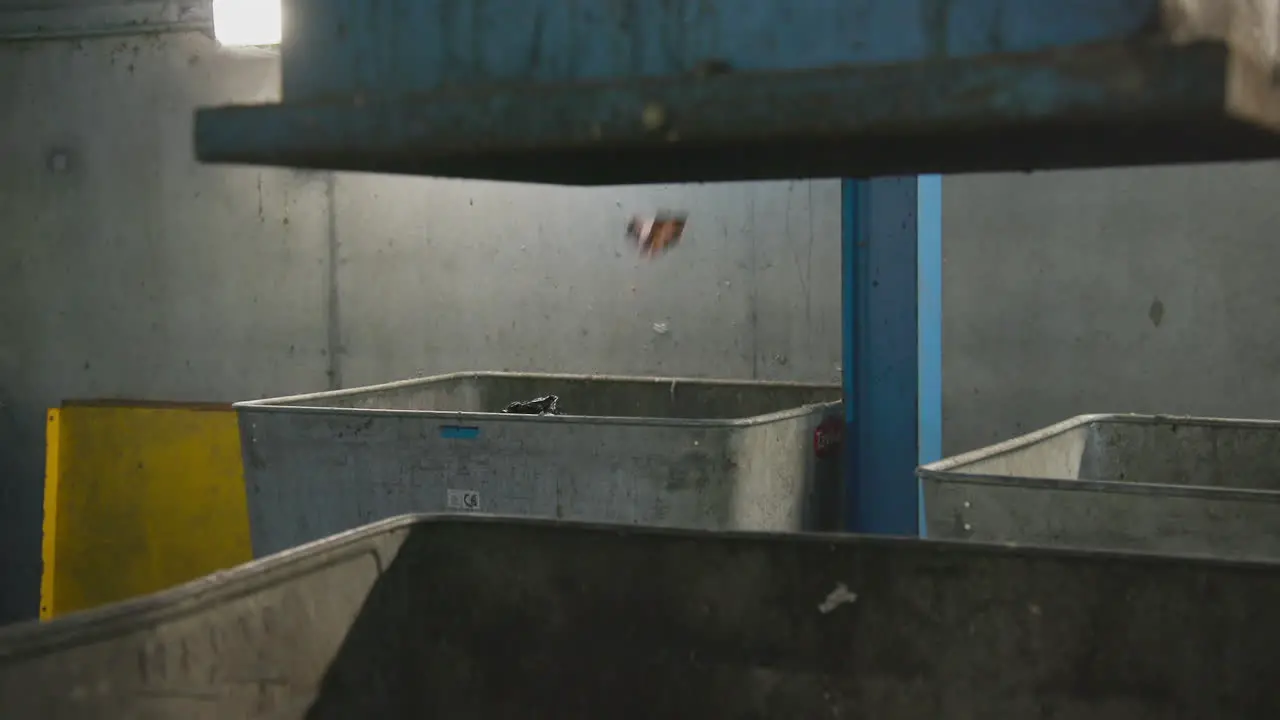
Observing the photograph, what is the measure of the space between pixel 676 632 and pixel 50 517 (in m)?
2.95

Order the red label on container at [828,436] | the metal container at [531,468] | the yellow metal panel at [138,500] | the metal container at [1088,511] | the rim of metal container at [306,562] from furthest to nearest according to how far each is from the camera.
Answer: the yellow metal panel at [138,500] < the red label on container at [828,436] < the metal container at [531,468] < the metal container at [1088,511] < the rim of metal container at [306,562]

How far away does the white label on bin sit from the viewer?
2041 millimetres

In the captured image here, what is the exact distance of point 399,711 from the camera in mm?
1522

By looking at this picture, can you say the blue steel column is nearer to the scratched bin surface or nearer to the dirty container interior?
the dirty container interior

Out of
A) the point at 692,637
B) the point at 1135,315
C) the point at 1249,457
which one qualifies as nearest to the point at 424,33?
the point at 692,637

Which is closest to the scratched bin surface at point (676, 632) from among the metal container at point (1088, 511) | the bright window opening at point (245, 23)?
the metal container at point (1088, 511)

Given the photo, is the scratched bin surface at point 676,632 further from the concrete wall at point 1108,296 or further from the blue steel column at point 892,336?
the concrete wall at point 1108,296

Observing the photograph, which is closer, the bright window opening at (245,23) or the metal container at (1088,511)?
the metal container at (1088,511)

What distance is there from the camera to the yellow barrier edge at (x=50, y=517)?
12.5 feet

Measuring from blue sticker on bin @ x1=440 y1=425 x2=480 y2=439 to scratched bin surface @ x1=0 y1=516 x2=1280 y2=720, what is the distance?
0.47 m

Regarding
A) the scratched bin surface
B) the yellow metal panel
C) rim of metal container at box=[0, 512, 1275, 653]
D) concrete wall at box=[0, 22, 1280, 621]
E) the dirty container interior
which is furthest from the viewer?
the yellow metal panel

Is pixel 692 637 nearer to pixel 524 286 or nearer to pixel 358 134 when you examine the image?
pixel 358 134

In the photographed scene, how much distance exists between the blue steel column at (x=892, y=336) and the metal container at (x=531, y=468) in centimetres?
10

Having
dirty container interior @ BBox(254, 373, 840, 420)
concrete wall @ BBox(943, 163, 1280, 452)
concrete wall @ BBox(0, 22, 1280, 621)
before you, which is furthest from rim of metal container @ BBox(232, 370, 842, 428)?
concrete wall @ BBox(943, 163, 1280, 452)
